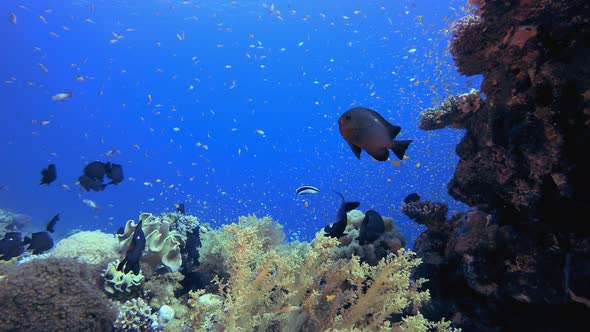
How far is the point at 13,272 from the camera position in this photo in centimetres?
361

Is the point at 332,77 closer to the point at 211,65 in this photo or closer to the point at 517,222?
the point at 211,65

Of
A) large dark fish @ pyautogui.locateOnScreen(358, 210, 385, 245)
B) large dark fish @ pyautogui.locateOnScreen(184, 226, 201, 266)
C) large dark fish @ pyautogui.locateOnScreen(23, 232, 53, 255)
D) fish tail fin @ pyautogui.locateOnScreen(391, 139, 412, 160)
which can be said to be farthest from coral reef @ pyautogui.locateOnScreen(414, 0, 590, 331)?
large dark fish @ pyautogui.locateOnScreen(23, 232, 53, 255)

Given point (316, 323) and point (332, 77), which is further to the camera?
point (332, 77)

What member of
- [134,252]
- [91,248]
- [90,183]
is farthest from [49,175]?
[134,252]

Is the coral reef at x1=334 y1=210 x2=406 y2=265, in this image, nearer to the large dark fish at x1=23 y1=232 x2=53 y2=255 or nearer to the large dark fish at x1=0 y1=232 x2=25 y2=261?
the large dark fish at x1=23 y1=232 x2=53 y2=255

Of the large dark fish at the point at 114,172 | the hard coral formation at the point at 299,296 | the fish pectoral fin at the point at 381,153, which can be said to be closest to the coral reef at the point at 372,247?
the hard coral formation at the point at 299,296

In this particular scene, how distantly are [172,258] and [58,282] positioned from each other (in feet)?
6.66

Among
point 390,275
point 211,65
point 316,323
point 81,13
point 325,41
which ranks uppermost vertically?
point 211,65

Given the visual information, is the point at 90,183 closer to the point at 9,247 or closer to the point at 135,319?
the point at 9,247

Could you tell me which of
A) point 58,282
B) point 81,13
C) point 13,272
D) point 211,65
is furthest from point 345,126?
point 211,65

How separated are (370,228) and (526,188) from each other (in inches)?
90.5

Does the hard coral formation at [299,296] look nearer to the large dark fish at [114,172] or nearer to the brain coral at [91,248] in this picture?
the brain coral at [91,248]

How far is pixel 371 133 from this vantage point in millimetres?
2725

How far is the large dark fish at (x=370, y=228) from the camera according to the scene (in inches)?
209
